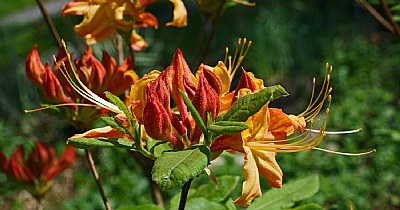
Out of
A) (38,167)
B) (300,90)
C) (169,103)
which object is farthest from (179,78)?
(300,90)

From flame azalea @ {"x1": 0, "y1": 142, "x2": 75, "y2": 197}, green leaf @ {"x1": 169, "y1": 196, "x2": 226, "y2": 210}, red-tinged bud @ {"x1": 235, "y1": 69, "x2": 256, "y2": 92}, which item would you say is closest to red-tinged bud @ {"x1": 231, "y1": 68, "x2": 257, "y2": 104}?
red-tinged bud @ {"x1": 235, "y1": 69, "x2": 256, "y2": 92}

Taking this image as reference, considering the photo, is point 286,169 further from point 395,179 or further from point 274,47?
point 274,47

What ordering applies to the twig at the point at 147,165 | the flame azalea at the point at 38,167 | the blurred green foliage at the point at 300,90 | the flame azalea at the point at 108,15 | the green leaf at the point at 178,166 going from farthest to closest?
the blurred green foliage at the point at 300,90
the flame azalea at the point at 38,167
the twig at the point at 147,165
the flame azalea at the point at 108,15
the green leaf at the point at 178,166

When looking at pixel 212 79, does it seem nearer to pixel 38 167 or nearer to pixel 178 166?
pixel 178 166

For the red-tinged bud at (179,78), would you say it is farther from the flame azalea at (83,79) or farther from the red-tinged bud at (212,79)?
the flame azalea at (83,79)

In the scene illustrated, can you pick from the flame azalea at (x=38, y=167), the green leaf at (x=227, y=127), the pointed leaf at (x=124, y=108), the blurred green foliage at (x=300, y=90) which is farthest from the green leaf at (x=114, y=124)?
the blurred green foliage at (x=300, y=90)
